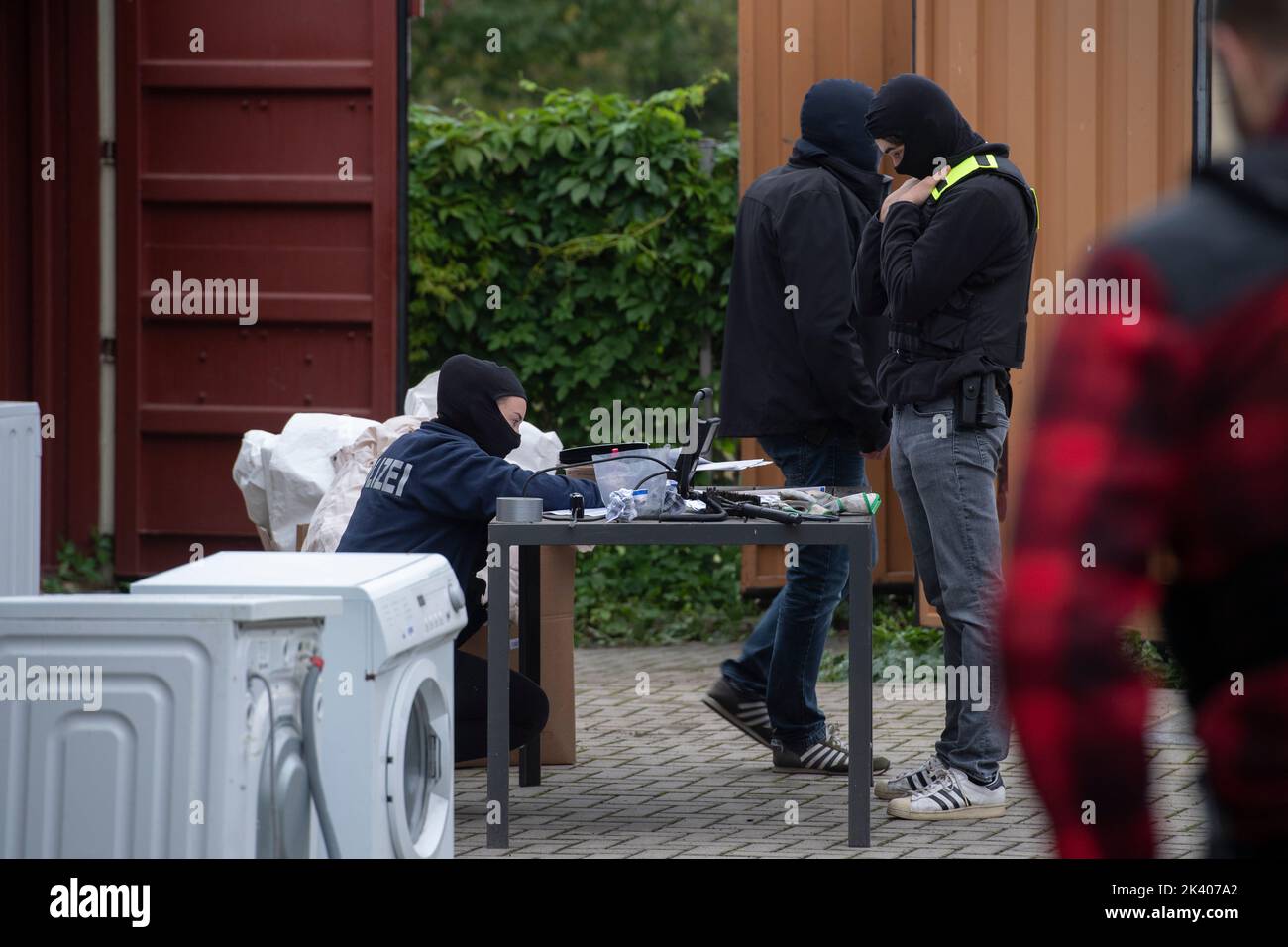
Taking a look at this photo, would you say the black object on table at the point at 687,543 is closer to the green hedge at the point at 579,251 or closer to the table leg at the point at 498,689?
the table leg at the point at 498,689

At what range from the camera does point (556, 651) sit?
612 centimetres

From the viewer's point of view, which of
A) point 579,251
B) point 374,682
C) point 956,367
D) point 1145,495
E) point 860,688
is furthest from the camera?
point 579,251

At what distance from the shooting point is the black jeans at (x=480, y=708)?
529 cm

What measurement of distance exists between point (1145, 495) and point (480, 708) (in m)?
3.92

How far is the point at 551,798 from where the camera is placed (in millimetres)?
5785

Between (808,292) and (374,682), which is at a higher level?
(808,292)

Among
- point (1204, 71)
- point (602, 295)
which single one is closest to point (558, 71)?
point (602, 295)

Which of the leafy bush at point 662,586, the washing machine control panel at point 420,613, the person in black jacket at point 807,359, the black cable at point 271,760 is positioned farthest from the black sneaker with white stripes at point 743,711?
the leafy bush at point 662,586

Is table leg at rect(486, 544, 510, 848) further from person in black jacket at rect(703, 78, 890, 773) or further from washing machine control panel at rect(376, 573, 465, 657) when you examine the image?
person in black jacket at rect(703, 78, 890, 773)

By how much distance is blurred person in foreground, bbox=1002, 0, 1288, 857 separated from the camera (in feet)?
5.06

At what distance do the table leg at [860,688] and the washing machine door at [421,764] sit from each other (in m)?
1.21

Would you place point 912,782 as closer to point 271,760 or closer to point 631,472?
point 631,472

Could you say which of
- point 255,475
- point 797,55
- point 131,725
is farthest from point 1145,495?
point 797,55
